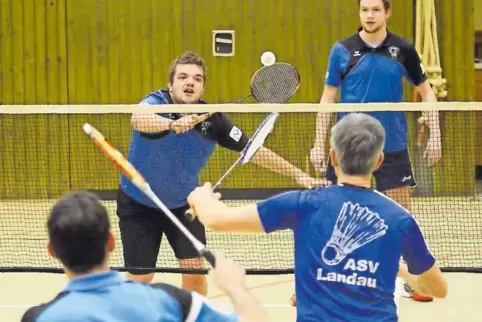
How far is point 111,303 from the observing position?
241cm

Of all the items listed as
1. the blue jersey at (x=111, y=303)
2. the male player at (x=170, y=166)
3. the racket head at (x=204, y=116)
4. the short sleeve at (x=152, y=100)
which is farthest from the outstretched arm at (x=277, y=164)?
the blue jersey at (x=111, y=303)

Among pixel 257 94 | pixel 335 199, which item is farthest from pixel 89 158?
pixel 335 199

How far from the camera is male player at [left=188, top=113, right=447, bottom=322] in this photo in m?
3.39

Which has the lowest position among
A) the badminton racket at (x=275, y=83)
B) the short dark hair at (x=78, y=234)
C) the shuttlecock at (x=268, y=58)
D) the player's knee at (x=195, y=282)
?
the player's knee at (x=195, y=282)

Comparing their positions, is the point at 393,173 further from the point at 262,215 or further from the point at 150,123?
the point at 262,215

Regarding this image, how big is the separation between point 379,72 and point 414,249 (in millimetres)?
3089

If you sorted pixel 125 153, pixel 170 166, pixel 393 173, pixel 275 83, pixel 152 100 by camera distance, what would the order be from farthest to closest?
1. pixel 125 153
2. pixel 275 83
3. pixel 393 173
4. pixel 152 100
5. pixel 170 166

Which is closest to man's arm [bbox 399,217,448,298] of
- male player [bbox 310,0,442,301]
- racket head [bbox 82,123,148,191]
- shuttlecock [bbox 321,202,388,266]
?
shuttlecock [bbox 321,202,388,266]

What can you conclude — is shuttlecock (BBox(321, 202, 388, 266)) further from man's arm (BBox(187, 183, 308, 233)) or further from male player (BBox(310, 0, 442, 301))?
male player (BBox(310, 0, 442, 301))

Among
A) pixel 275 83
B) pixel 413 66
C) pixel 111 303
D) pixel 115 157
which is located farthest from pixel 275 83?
pixel 111 303

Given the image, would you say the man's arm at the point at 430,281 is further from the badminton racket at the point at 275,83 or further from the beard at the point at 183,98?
the badminton racket at the point at 275,83

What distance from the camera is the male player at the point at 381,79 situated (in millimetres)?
6371

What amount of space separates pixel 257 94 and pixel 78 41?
5.98 m

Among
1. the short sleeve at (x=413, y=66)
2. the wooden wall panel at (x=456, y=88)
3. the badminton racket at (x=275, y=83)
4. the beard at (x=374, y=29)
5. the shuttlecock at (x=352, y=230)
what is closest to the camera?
the shuttlecock at (x=352, y=230)
